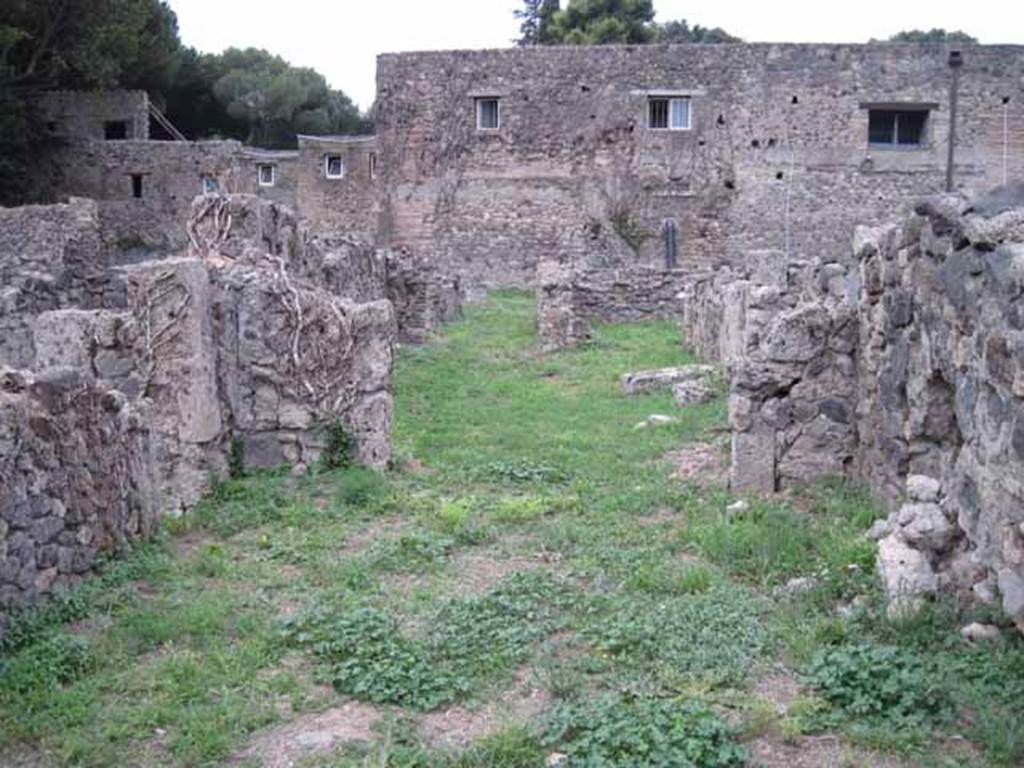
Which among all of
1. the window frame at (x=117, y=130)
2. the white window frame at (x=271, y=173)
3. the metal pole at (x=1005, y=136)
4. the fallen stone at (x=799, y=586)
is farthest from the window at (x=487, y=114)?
the fallen stone at (x=799, y=586)

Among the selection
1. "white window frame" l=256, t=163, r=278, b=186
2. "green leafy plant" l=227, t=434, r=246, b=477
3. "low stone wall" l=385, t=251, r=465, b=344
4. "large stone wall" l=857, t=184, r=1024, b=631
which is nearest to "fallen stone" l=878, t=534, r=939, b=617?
"large stone wall" l=857, t=184, r=1024, b=631

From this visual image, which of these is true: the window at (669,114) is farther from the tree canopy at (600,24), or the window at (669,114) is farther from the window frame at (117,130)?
the window frame at (117,130)

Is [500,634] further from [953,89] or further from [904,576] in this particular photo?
[953,89]

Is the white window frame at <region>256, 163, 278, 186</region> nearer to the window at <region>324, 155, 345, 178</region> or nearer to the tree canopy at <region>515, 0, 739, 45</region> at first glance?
the window at <region>324, 155, 345, 178</region>

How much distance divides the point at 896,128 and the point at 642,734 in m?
29.5

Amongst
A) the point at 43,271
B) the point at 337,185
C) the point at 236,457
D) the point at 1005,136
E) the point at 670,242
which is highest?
the point at 1005,136

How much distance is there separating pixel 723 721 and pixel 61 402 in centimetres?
350

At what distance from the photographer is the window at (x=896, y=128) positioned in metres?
30.6

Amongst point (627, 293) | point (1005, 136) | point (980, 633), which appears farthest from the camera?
point (1005, 136)

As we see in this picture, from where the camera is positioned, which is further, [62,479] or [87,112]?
[87,112]

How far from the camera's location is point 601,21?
141 feet

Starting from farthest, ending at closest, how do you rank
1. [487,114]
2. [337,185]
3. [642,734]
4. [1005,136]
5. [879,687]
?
[337,185], [487,114], [1005,136], [879,687], [642,734]

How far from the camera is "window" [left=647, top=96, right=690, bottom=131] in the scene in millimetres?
30711

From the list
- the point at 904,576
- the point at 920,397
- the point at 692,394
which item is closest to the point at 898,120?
the point at 692,394
